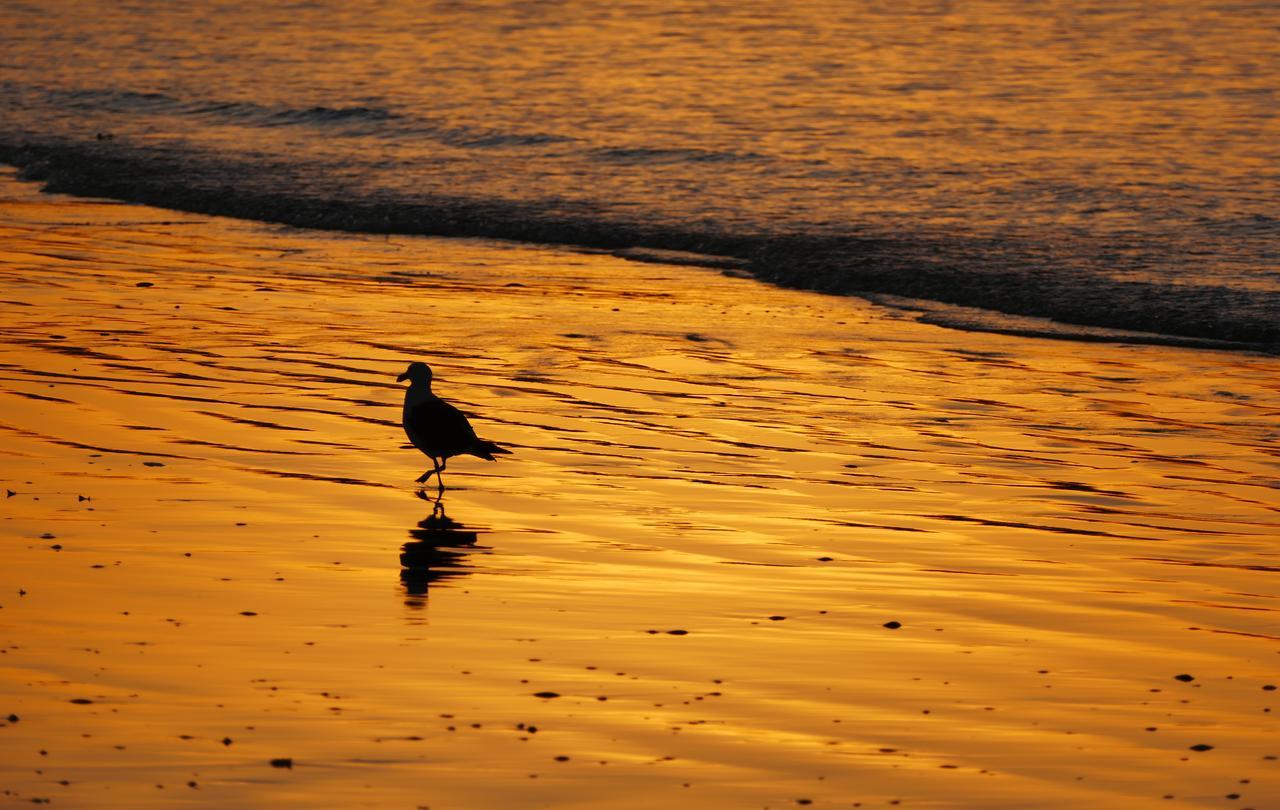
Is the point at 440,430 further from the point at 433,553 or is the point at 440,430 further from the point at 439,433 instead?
the point at 433,553

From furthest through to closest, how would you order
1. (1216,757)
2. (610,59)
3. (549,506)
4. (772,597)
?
(610,59), (549,506), (772,597), (1216,757)

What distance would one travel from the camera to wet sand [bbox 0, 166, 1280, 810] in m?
5.60

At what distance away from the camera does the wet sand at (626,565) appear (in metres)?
5.60

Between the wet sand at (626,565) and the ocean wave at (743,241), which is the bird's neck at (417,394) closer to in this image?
the wet sand at (626,565)

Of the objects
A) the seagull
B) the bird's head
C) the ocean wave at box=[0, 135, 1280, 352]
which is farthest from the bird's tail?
the ocean wave at box=[0, 135, 1280, 352]

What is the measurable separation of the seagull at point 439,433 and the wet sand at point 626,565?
0.68 ft

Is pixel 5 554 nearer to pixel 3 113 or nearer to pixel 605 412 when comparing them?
pixel 605 412

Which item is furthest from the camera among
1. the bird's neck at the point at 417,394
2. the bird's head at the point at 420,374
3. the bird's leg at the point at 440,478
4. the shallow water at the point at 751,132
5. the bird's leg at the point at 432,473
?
the shallow water at the point at 751,132

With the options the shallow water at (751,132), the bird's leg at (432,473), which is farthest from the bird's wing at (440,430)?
the shallow water at (751,132)

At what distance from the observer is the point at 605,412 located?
10.6 m

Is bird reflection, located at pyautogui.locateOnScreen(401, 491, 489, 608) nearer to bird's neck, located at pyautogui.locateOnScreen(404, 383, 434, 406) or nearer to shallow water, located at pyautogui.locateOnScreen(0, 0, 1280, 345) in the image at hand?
bird's neck, located at pyautogui.locateOnScreen(404, 383, 434, 406)

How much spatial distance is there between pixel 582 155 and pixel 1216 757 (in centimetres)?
1759

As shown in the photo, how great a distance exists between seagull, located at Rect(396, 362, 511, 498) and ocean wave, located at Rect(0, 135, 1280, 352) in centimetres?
597

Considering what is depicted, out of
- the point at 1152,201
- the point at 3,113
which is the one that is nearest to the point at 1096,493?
the point at 1152,201
